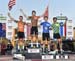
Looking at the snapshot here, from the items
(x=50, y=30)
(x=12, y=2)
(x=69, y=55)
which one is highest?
(x=12, y=2)

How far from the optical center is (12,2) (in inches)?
209

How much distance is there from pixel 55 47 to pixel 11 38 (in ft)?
2.69

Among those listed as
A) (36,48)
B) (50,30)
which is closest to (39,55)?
(36,48)

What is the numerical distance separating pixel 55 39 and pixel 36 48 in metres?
0.38

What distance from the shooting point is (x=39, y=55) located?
17.6 ft

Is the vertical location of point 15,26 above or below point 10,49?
above

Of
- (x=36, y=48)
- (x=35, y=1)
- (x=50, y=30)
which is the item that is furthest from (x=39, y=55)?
(x=35, y=1)

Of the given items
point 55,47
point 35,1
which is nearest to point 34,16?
point 35,1

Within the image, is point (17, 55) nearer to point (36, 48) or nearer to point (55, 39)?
point (36, 48)

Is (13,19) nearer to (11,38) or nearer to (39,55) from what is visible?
(11,38)

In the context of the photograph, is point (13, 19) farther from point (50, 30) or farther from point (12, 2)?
point (50, 30)

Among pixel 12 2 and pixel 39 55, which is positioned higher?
A: pixel 12 2

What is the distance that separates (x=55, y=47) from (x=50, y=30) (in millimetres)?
327

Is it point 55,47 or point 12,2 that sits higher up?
point 12,2
